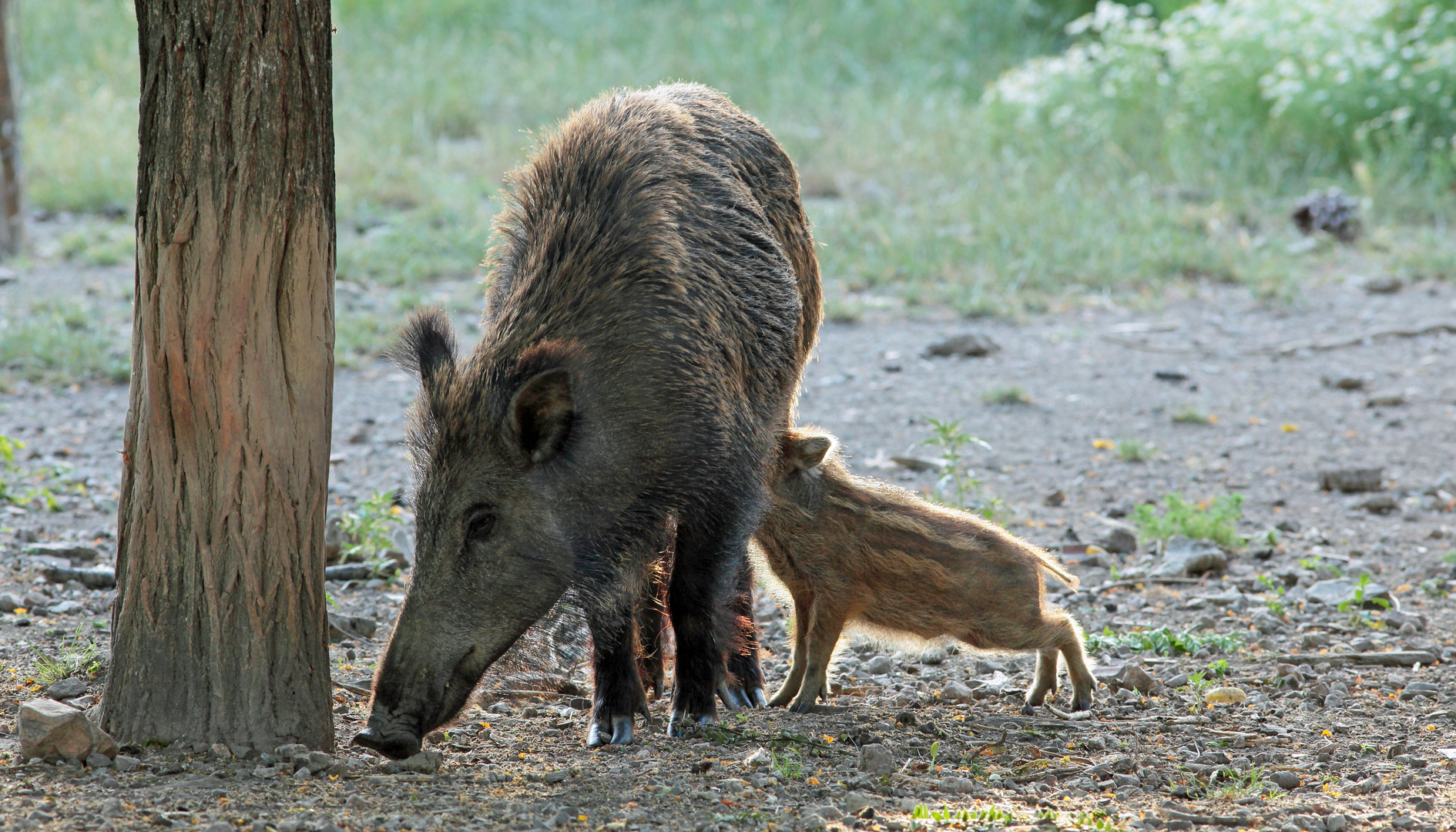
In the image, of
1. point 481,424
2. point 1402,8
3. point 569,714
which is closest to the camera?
point 481,424

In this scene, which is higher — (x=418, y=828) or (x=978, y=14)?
(x=978, y=14)

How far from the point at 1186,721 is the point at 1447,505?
292 centimetres

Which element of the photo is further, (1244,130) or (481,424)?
(1244,130)

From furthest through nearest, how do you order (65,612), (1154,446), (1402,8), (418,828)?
(1402,8) < (1154,446) < (65,612) < (418,828)

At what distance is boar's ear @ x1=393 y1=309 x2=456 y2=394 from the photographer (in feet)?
12.1

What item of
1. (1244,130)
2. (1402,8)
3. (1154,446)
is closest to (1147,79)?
(1244,130)

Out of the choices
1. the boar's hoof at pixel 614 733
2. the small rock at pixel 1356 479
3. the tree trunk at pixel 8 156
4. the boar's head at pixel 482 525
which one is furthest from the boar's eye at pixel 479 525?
the tree trunk at pixel 8 156

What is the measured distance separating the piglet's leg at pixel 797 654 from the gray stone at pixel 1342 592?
206 cm

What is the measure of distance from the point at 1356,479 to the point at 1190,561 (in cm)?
136

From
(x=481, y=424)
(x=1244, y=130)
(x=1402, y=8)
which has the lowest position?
(x=481, y=424)


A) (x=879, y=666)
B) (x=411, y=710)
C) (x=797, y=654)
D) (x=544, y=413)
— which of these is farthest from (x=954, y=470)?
(x=411, y=710)

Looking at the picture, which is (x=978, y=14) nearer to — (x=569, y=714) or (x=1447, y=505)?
(x=1447, y=505)

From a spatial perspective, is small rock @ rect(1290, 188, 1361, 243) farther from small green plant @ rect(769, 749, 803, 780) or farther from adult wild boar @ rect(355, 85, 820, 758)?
small green plant @ rect(769, 749, 803, 780)

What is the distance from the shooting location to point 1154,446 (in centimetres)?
685
